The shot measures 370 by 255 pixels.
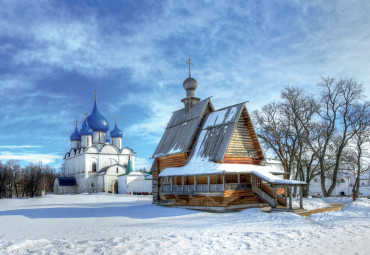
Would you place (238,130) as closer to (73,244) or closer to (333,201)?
(333,201)

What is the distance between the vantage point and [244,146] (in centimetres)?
2175

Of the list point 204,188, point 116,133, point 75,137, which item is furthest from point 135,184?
point 204,188

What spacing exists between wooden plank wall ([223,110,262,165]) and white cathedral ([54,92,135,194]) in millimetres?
40242

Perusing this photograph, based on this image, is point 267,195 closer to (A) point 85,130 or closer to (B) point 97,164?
(B) point 97,164

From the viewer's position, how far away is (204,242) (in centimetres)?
973

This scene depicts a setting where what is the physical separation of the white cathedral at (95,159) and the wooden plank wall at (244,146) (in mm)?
40242

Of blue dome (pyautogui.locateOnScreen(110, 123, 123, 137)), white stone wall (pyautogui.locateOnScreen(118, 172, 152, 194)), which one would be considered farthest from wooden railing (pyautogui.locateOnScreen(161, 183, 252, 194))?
blue dome (pyautogui.locateOnScreen(110, 123, 123, 137))

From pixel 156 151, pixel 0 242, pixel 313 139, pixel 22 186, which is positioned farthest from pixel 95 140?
pixel 0 242

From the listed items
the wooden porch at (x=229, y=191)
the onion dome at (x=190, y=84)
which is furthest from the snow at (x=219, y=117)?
the onion dome at (x=190, y=84)

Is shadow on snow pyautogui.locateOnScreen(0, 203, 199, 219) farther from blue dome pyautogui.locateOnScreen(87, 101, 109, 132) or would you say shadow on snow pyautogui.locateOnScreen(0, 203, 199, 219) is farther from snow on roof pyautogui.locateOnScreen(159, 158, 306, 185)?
blue dome pyautogui.locateOnScreen(87, 101, 109, 132)

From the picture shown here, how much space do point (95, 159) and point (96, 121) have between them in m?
8.35

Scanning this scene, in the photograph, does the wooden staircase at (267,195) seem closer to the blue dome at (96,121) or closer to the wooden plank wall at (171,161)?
the wooden plank wall at (171,161)

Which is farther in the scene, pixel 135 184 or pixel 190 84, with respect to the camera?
pixel 135 184

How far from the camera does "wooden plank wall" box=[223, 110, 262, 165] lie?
21.0 meters
